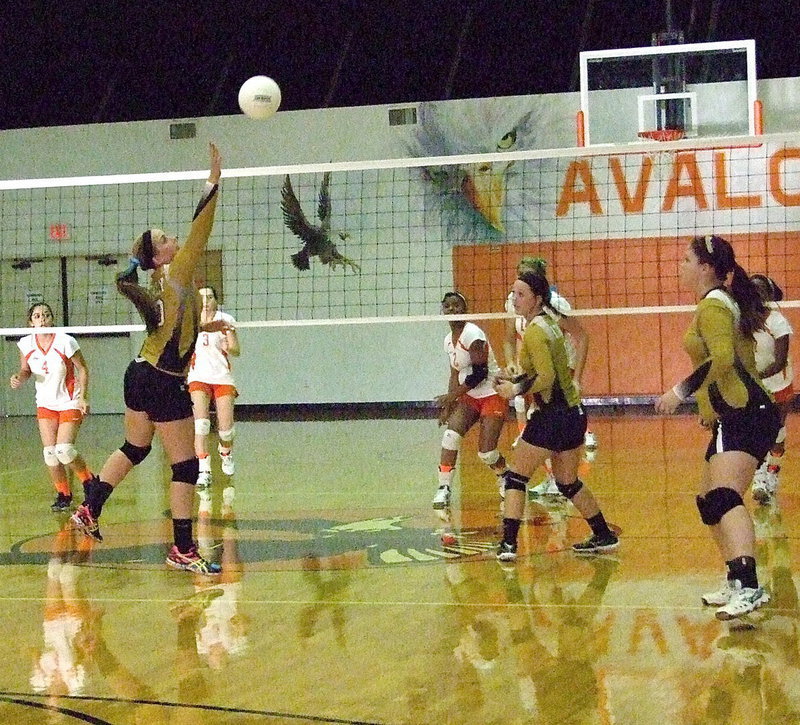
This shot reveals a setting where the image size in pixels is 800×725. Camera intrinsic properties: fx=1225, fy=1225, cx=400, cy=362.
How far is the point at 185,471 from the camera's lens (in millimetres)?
7152

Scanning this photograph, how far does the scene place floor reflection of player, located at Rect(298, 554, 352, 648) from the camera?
5.92 meters

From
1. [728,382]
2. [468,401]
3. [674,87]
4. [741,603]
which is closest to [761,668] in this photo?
[741,603]

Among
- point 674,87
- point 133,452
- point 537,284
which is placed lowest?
point 133,452

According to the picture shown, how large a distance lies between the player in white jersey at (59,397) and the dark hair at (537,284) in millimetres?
4525

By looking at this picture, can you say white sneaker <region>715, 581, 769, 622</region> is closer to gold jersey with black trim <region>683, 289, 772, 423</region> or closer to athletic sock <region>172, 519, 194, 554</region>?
gold jersey with black trim <region>683, 289, 772, 423</region>

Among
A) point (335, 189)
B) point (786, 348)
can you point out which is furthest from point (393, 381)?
A: point (786, 348)

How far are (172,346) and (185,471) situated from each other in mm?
739

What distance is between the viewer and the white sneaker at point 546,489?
10086 millimetres

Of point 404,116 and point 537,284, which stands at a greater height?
point 404,116

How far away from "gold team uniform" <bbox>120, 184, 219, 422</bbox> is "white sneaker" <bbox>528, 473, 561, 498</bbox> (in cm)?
389

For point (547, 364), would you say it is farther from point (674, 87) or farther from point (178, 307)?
point (674, 87)

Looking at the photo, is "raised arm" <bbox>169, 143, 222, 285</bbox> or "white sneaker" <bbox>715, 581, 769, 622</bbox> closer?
"white sneaker" <bbox>715, 581, 769, 622</bbox>

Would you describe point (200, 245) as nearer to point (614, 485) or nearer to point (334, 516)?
point (334, 516)

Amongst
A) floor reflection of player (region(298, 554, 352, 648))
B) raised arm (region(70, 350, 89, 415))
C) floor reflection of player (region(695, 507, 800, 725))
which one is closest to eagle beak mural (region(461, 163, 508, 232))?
raised arm (region(70, 350, 89, 415))
